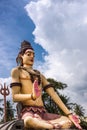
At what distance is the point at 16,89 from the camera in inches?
219

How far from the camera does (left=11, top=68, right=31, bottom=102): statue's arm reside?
5.38m

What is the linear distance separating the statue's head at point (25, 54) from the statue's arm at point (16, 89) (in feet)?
1.11

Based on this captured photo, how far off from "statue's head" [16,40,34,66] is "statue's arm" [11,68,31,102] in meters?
0.34

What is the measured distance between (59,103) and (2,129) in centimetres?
221

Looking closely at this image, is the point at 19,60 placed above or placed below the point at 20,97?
above

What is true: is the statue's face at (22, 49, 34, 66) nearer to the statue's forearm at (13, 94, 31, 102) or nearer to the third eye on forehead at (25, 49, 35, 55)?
the third eye on forehead at (25, 49, 35, 55)

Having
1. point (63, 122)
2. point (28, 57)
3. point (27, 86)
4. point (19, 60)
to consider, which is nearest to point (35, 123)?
point (63, 122)

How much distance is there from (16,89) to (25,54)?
2.50 feet

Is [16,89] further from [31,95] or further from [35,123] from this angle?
[35,123]

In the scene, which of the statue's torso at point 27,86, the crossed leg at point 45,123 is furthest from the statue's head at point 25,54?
the crossed leg at point 45,123

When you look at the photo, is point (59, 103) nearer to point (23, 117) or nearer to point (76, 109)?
point (23, 117)

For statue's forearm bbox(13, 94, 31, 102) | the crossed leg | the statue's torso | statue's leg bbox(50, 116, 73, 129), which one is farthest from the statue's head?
statue's leg bbox(50, 116, 73, 129)

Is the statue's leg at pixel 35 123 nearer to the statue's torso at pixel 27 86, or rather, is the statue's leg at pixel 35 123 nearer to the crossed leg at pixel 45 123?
the crossed leg at pixel 45 123

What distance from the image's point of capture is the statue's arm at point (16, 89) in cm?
538
